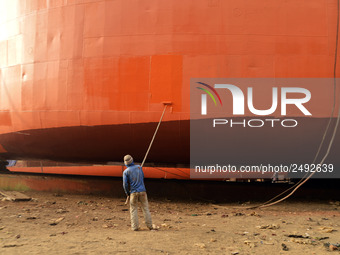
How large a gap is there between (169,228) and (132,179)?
0.87 m

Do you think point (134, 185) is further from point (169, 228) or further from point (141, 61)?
point (141, 61)

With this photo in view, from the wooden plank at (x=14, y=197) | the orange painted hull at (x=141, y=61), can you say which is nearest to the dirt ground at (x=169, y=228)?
the wooden plank at (x=14, y=197)

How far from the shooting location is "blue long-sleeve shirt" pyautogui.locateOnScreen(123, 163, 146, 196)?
4836 mm

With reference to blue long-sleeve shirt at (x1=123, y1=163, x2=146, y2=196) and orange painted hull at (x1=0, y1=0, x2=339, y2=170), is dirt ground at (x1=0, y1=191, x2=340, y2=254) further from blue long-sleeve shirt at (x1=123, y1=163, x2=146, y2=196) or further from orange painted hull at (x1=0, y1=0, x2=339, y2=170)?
orange painted hull at (x1=0, y1=0, x2=339, y2=170)

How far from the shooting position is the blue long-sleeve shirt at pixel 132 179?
4836 millimetres

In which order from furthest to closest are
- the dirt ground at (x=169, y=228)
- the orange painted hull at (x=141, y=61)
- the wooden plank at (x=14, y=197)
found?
the wooden plank at (x=14, y=197), the orange painted hull at (x=141, y=61), the dirt ground at (x=169, y=228)

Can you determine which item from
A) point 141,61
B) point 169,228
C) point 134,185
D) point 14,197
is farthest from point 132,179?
point 14,197

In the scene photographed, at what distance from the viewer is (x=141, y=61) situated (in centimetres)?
661

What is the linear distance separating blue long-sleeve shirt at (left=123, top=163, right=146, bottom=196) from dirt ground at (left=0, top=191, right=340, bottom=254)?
1.84ft

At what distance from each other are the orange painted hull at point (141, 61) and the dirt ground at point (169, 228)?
1126 millimetres

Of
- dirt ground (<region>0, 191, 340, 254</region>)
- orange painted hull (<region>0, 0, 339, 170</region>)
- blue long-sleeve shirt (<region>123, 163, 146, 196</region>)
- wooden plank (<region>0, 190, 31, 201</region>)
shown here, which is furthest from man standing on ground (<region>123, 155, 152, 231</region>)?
wooden plank (<region>0, 190, 31, 201</region>)

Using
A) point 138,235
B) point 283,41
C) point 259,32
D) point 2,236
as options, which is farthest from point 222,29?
point 2,236

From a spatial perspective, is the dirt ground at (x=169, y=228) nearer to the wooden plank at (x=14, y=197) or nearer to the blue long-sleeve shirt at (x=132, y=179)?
the wooden plank at (x=14, y=197)

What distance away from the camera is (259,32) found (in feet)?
20.8
